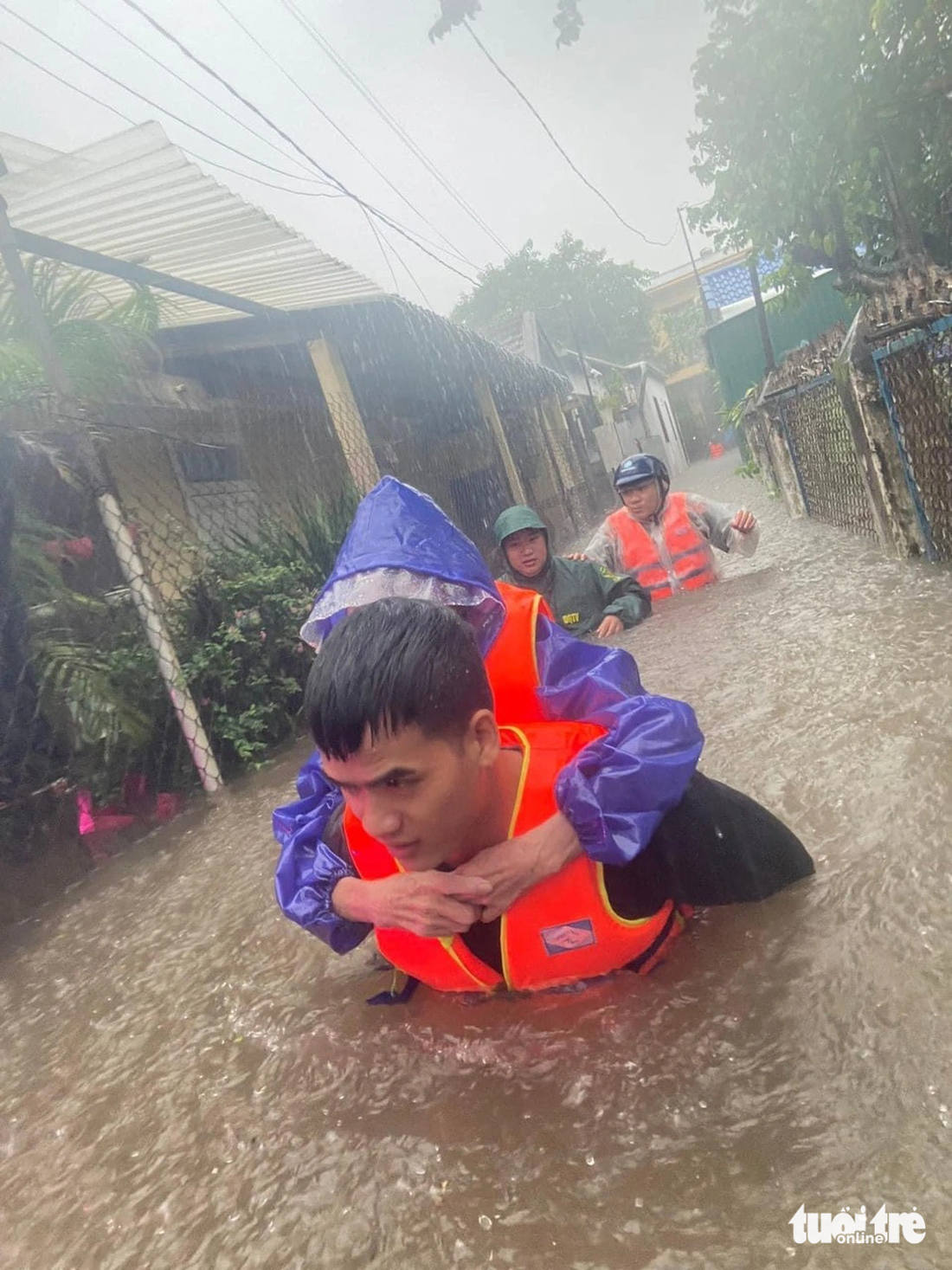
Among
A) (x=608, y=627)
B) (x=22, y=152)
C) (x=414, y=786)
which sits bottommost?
(x=608, y=627)

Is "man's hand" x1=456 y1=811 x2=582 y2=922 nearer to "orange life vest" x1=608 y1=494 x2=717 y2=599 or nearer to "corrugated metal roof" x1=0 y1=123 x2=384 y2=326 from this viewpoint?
"orange life vest" x1=608 y1=494 x2=717 y2=599

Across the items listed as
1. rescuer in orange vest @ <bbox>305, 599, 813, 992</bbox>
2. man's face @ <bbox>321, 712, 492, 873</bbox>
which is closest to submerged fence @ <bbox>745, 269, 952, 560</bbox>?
rescuer in orange vest @ <bbox>305, 599, 813, 992</bbox>

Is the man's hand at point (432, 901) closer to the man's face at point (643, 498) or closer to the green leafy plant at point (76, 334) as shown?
the green leafy plant at point (76, 334)

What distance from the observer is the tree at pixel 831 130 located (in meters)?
8.17

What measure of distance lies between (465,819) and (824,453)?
6.44 meters

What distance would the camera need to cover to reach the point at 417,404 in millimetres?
13117

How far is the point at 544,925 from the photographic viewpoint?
1677 millimetres

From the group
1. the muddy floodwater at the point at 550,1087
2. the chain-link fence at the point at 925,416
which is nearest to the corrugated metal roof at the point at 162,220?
the chain-link fence at the point at 925,416

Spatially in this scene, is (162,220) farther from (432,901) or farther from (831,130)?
(432,901)

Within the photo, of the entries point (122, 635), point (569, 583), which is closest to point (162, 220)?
point (122, 635)

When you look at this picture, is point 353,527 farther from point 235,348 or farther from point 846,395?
point 235,348

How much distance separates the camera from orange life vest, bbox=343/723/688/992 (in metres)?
1.65

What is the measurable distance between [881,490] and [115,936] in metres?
4.33

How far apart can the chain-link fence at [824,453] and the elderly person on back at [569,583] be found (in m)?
1.67
